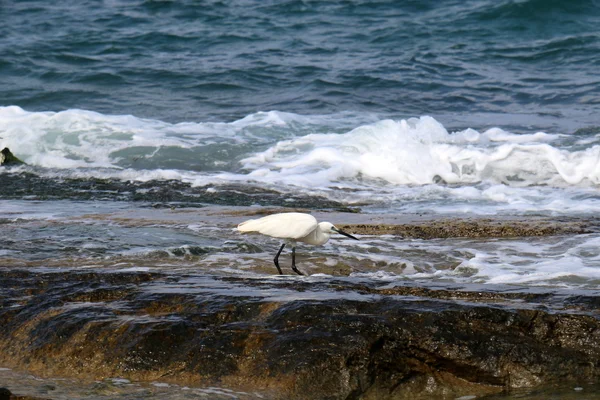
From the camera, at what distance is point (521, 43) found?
17.5m

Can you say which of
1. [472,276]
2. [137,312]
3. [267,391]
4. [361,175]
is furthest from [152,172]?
[267,391]

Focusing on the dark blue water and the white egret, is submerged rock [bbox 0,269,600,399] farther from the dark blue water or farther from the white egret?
the dark blue water

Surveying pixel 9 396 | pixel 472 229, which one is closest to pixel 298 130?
pixel 472 229

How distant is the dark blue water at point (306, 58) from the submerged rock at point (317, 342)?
9467 mm

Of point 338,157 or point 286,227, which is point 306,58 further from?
point 286,227

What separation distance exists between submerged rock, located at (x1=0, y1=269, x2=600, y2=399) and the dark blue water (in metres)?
9.47

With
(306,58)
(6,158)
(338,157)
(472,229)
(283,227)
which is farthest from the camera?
(306,58)

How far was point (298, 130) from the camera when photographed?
12.7 meters

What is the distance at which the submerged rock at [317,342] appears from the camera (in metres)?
3.33

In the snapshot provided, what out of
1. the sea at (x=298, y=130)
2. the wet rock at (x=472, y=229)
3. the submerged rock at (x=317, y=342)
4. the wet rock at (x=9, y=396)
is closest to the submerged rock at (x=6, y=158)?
the sea at (x=298, y=130)

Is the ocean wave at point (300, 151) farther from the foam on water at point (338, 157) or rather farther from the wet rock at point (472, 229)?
the wet rock at point (472, 229)

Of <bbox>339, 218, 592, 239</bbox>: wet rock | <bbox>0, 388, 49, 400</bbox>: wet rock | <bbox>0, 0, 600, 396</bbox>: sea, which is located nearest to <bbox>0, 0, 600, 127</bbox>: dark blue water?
<bbox>0, 0, 600, 396</bbox>: sea

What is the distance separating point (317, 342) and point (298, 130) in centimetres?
939

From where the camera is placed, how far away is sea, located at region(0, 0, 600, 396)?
233 inches
